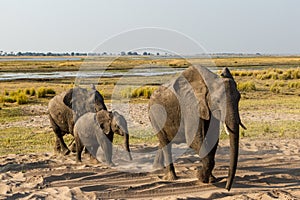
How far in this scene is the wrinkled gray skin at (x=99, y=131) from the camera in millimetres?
9406

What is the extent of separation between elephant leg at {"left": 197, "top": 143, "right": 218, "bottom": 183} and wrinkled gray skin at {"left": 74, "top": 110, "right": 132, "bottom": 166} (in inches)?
81.9

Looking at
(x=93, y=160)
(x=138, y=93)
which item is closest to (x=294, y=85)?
(x=138, y=93)

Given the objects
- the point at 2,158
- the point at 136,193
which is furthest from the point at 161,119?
the point at 2,158

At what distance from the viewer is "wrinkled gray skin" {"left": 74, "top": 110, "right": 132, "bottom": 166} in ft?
30.9

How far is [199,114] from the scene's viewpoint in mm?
7473

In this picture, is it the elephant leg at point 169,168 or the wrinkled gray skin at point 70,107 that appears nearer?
the elephant leg at point 169,168

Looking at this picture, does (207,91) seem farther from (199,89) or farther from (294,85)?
(294,85)

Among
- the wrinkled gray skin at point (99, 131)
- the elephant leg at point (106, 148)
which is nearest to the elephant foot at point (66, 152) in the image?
the wrinkled gray skin at point (99, 131)

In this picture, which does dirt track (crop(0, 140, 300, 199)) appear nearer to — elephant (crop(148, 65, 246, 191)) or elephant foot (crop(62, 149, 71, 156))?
elephant foot (crop(62, 149, 71, 156))

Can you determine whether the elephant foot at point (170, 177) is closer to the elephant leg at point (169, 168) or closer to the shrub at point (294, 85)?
the elephant leg at point (169, 168)

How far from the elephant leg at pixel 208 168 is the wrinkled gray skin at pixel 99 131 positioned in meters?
2.08

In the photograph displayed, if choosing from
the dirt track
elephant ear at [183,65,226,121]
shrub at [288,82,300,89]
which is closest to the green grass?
the dirt track

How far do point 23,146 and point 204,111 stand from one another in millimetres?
7570

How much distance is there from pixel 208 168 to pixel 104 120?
3.03m
